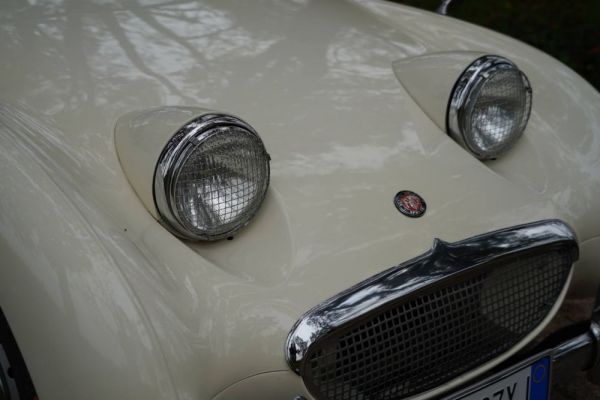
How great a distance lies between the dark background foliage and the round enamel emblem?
316cm

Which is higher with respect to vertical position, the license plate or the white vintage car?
the white vintage car

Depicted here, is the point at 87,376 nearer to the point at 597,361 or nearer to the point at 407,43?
the point at 597,361

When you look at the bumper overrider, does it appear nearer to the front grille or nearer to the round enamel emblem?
the front grille

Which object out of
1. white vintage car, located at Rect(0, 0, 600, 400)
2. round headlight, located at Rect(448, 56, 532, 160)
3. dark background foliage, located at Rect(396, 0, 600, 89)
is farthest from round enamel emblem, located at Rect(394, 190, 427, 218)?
dark background foliage, located at Rect(396, 0, 600, 89)

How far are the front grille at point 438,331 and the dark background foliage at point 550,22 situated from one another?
3116 mm

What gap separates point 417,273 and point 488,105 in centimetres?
64

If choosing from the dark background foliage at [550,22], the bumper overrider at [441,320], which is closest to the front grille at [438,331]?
the bumper overrider at [441,320]

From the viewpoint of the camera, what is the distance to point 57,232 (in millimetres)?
1420

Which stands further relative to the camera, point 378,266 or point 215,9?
point 215,9

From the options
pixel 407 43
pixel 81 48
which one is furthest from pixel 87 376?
pixel 407 43

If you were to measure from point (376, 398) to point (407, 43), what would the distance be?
122cm

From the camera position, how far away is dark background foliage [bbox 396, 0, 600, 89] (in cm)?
479

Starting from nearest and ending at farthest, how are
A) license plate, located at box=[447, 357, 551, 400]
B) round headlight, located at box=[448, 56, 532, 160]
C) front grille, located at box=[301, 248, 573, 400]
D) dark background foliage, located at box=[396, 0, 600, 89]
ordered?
front grille, located at box=[301, 248, 573, 400] → license plate, located at box=[447, 357, 551, 400] → round headlight, located at box=[448, 56, 532, 160] → dark background foliage, located at box=[396, 0, 600, 89]

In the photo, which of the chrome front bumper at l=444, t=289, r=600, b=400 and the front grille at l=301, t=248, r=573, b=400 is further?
the chrome front bumper at l=444, t=289, r=600, b=400
